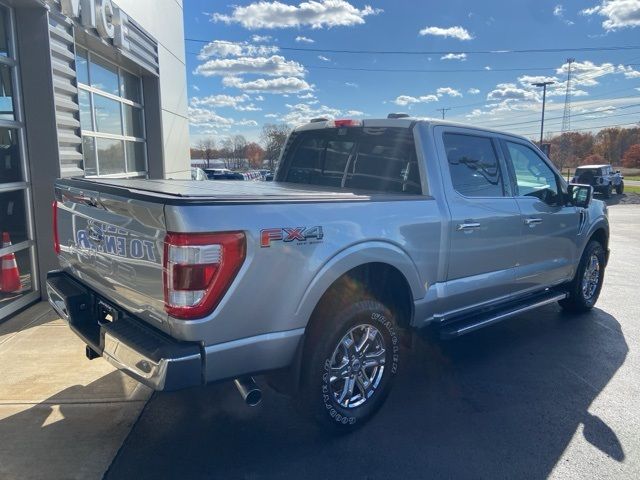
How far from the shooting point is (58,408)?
3541 mm

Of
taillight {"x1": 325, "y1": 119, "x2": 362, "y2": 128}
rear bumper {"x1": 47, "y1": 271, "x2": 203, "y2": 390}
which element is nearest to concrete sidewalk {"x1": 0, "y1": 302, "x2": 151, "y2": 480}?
rear bumper {"x1": 47, "y1": 271, "x2": 203, "y2": 390}

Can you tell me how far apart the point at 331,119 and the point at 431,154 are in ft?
3.46

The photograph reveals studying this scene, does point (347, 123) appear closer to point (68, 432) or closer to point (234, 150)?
point (68, 432)

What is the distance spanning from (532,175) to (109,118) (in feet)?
22.9

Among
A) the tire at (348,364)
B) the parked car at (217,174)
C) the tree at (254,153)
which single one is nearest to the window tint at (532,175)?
the tire at (348,364)

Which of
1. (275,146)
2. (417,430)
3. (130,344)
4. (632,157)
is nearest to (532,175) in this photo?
(417,430)

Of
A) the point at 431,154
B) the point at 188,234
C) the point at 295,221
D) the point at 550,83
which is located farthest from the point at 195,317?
the point at 550,83

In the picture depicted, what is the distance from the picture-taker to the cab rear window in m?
Answer: 3.95

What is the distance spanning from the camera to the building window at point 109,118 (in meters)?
7.69

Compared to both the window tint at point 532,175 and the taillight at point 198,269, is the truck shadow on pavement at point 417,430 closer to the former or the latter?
the taillight at point 198,269

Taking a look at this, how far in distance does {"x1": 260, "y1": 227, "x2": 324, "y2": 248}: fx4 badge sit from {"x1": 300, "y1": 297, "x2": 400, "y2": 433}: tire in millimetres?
530

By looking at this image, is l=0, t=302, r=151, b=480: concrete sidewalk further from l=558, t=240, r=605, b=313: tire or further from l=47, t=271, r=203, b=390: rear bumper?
l=558, t=240, r=605, b=313: tire

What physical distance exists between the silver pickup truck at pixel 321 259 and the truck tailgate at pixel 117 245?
0.01 metres

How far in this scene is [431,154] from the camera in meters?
3.82
